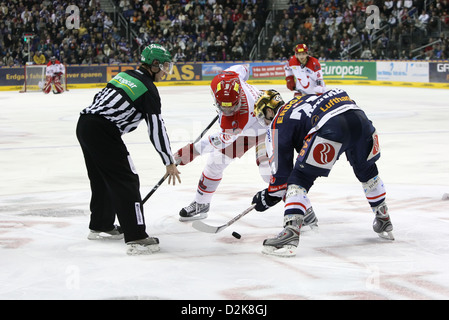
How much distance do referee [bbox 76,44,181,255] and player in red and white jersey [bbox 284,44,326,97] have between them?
863 cm

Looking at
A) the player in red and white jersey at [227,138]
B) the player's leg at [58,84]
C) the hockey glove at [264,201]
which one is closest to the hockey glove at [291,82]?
the player in red and white jersey at [227,138]

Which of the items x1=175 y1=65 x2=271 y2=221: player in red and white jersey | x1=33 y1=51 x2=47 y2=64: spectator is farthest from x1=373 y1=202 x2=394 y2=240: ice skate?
x1=33 y1=51 x2=47 y2=64: spectator

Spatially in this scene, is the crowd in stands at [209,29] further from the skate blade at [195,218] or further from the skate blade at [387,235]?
the skate blade at [387,235]

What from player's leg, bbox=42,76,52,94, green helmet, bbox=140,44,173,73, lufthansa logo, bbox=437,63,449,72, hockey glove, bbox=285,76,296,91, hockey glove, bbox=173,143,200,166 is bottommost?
player's leg, bbox=42,76,52,94

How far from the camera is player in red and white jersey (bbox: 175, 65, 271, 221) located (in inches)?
235

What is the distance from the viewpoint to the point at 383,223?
5543 mm

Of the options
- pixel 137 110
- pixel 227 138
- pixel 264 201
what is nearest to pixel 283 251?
pixel 264 201

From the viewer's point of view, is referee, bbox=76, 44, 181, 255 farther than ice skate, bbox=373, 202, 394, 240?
No

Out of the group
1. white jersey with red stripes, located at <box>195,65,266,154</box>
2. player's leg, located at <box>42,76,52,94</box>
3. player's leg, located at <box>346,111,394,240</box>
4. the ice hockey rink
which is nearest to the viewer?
the ice hockey rink

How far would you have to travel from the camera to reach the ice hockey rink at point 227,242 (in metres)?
4.30

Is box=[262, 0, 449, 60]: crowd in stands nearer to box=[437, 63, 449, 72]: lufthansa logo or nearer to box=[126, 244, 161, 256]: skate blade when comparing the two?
box=[437, 63, 449, 72]: lufthansa logo

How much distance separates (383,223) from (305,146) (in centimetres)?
109

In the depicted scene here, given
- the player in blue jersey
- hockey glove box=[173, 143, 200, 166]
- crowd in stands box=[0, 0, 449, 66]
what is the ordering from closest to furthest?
the player in blue jersey, hockey glove box=[173, 143, 200, 166], crowd in stands box=[0, 0, 449, 66]

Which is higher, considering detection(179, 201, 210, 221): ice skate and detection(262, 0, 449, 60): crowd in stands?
detection(262, 0, 449, 60): crowd in stands
